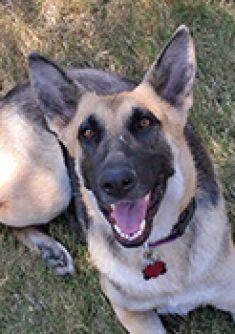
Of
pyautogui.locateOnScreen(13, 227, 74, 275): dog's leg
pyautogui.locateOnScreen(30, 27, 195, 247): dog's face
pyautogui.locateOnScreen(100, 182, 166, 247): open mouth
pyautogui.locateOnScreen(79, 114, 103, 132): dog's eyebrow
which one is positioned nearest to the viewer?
pyautogui.locateOnScreen(30, 27, 195, 247): dog's face

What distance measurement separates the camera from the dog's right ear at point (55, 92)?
4379 millimetres

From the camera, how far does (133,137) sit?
4.06 meters

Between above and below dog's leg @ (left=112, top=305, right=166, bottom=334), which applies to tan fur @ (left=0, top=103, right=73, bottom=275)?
above

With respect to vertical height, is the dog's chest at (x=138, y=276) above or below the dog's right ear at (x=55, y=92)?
below

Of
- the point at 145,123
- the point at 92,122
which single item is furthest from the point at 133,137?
the point at 92,122

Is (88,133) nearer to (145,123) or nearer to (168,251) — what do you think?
(145,123)

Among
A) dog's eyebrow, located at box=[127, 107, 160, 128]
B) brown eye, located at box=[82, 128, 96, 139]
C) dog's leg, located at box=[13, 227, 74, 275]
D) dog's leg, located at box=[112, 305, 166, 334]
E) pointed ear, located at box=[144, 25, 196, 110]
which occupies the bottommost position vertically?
dog's leg, located at box=[13, 227, 74, 275]

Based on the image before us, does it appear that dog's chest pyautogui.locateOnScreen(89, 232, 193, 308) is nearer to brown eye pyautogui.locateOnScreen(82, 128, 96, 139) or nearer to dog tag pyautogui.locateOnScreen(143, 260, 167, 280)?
dog tag pyautogui.locateOnScreen(143, 260, 167, 280)

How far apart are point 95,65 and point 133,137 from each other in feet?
7.83

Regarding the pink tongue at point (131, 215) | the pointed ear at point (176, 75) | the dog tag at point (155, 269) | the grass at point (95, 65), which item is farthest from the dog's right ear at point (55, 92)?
the grass at point (95, 65)

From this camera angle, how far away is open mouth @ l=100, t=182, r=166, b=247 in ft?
13.2

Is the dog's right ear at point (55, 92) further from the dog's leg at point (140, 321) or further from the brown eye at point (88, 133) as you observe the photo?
the dog's leg at point (140, 321)

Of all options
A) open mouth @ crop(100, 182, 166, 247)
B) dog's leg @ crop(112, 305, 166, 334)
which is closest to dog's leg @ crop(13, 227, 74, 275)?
dog's leg @ crop(112, 305, 166, 334)

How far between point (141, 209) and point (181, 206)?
278mm
